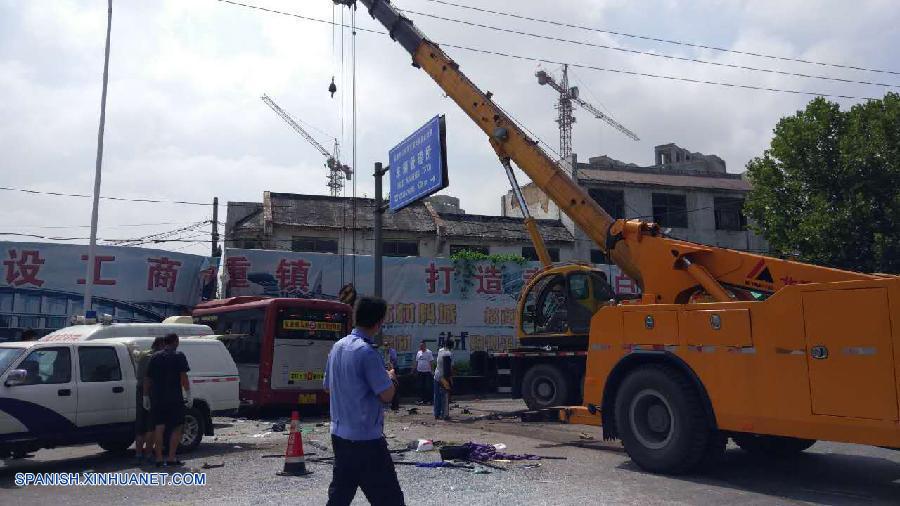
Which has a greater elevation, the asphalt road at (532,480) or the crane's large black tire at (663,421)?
the crane's large black tire at (663,421)

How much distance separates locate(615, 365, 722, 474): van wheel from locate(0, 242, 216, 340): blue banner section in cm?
1504

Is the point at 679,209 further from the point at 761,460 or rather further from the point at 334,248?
the point at 761,460

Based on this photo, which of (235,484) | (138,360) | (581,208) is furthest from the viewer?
(581,208)

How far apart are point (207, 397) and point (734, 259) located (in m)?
8.16

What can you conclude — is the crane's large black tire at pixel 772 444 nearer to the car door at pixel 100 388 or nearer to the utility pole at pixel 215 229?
the car door at pixel 100 388

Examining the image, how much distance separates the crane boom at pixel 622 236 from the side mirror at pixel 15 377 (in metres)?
7.96

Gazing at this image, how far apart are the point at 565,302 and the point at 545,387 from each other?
6.56 ft

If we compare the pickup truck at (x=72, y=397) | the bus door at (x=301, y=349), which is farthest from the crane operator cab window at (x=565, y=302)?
the pickup truck at (x=72, y=397)

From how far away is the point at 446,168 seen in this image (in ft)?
54.4

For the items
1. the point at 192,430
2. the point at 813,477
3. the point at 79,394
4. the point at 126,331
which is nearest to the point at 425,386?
the point at 126,331

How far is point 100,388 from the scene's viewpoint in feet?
31.2

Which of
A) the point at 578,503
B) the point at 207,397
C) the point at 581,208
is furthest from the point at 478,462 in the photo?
the point at 581,208

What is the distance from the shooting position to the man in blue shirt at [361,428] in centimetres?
433

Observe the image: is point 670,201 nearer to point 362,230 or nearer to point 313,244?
point 362,230
